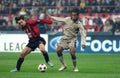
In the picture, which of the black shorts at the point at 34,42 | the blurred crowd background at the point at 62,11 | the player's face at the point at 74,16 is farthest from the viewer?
the blurred crowd background at the point at 62,11

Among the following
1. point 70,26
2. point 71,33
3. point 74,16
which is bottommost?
point 71,33

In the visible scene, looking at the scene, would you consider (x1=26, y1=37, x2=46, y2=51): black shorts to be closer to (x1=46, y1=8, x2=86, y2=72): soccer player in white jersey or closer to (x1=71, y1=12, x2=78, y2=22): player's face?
(x1=46, y1=8, x2=86, y2=72): soccer player in white jersey

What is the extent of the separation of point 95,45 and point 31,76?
51.3ft


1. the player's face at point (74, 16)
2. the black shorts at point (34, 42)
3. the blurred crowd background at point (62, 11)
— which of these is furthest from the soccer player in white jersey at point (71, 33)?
the blurred crowd background at point (62, 11)

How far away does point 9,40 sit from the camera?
102ft

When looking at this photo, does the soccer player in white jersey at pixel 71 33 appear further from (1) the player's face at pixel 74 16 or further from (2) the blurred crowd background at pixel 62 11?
(2) the blurred crowd background at pixel 62 11

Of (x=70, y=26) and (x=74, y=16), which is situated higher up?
(x=74, y=16)

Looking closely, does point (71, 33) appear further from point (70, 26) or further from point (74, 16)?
point (74, 16)

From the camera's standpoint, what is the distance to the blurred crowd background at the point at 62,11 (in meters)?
32.5

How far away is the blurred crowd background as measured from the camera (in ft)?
107

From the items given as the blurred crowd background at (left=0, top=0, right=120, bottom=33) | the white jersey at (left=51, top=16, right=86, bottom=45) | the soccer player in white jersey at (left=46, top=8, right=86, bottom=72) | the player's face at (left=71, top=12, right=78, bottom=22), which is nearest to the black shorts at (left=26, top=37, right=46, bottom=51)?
the soccer player in white jersey at (left=46, top=8, right=86, bottom=72)

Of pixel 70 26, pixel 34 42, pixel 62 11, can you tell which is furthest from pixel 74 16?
pixel 62 11

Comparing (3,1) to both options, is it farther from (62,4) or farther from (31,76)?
(31,76)

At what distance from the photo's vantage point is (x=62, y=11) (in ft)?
112
